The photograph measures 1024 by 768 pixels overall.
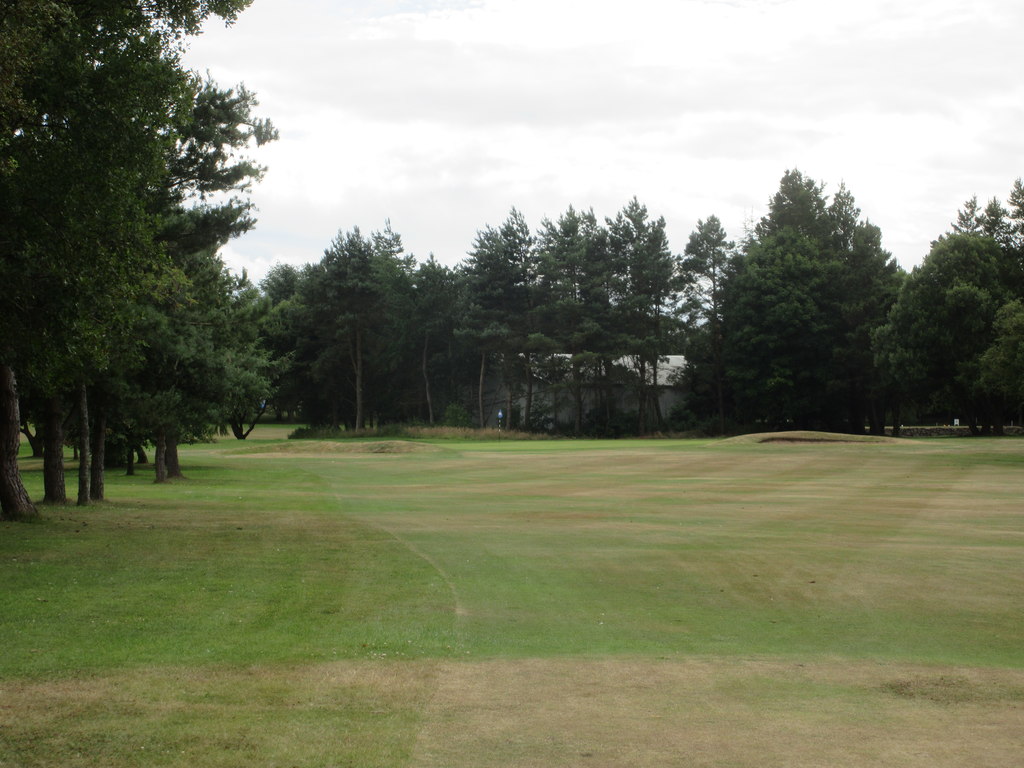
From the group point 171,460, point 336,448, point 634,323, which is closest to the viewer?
point 171,460

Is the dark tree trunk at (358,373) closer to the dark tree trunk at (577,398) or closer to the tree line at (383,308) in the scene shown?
the tree line at (383,308)

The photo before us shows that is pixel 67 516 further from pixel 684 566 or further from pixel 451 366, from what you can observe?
pixel 451 366

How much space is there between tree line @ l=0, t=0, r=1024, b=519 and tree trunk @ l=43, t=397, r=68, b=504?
0.21 feet

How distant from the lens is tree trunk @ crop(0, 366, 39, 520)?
19.2 meters

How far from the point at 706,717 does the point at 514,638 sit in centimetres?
314

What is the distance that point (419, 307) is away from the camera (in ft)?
293

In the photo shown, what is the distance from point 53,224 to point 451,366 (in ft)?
260

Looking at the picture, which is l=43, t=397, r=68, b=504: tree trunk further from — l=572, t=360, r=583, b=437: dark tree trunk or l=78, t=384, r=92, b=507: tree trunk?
l=572, t=360, r=583, b=437: dark tree trunk

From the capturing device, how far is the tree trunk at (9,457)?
63.0ft

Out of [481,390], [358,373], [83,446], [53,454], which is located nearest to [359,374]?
[358,373]

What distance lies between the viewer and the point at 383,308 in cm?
8675

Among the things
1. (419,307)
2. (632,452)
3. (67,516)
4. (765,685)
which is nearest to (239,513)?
(67,516)

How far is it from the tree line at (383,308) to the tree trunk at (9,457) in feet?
0.15

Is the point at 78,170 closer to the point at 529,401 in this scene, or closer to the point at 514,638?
the point at 514,638
